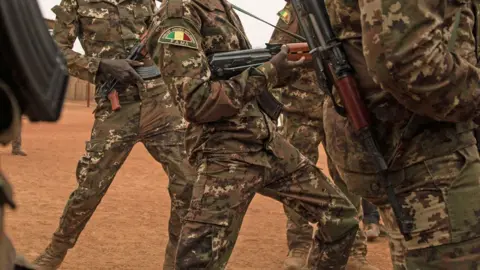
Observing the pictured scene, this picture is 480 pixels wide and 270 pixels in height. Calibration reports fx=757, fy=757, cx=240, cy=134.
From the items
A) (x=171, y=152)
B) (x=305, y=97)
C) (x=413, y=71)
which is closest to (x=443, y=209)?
(x=413, y=71)

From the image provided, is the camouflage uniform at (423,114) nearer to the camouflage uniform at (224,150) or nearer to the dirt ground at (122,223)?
the camouflage uniform at (224,150)

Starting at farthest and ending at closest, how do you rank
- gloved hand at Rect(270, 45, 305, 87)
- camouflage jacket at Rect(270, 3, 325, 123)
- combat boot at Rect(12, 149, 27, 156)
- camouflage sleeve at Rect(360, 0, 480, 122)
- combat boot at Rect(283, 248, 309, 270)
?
combat boot at Rect(12, 149, 27, 156)
camouflage jacket at Rect(270, 3, 325, 123)
combat boot at Rect(283, 248, 309, 270)
gloved hand at Rect(270, 45, 305, 87)
camouflage sleeve at Rect(360, 0, 480, 122)

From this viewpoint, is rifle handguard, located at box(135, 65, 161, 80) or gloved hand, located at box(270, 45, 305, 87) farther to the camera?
rifle handguard, located at box(135, 65, 161, 80)

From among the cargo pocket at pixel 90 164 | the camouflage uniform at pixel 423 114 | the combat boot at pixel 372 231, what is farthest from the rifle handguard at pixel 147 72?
the camouflage uniform at pixel 423 114

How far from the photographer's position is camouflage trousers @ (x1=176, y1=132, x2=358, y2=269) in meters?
3.64

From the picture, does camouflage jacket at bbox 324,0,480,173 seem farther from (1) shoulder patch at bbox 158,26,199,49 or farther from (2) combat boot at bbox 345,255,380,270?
(2) combat boot at bbox 345,255,380,270

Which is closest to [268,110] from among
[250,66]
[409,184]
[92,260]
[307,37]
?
[250,66]

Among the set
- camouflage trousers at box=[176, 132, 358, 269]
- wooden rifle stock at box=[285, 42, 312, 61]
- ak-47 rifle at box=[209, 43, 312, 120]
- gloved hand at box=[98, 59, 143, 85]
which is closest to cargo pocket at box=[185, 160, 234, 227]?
camouflage trousers at box=[176, 132, 358, 269]

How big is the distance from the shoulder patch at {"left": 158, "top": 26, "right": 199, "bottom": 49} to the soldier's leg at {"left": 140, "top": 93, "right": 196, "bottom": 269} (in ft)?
4.96

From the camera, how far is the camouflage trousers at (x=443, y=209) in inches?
101

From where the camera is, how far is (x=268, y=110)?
3980 millimetres

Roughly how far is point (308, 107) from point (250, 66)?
210 centimetres

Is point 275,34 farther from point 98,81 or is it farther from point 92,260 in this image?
point 92,260

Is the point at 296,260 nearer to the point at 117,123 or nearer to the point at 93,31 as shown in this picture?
the point at 117,123
